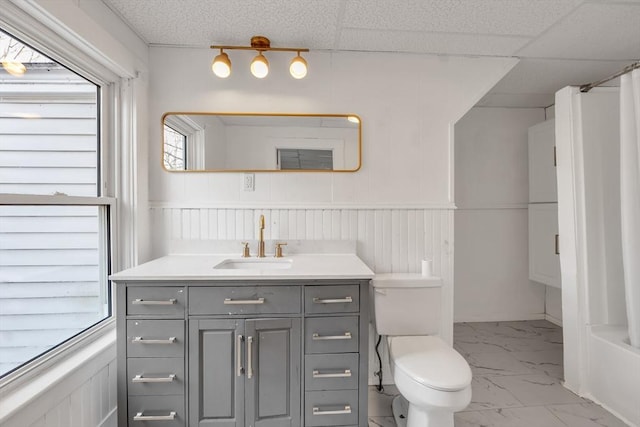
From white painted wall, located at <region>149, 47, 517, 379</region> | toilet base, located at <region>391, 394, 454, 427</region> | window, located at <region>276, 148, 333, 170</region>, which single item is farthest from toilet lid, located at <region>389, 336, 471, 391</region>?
window, located at <region>276, 148, 333, 170</region>

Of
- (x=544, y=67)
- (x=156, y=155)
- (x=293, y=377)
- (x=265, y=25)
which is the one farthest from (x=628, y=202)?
(x=156, y=155)

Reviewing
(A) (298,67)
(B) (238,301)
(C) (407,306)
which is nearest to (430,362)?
(C) (407,306)

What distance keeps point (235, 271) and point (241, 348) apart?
35cm

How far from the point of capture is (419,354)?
146cm

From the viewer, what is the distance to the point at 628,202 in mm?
1581

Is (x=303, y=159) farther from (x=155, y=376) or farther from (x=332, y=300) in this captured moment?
(x=155, y=376)

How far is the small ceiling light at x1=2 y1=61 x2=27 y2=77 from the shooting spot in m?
1.10

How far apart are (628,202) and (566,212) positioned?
32 centimetres

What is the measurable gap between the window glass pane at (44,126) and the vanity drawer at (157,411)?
3.41 ft

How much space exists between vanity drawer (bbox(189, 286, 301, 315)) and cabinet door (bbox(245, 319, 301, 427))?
0.06m

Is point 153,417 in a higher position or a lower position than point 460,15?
lower

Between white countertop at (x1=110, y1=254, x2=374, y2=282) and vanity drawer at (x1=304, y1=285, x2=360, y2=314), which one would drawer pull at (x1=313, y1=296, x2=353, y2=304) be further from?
white countertop at (x1=110, y1=254, x2=374, y2=282)

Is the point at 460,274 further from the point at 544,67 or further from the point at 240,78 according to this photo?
the point at 240,78

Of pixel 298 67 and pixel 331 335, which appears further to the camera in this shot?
pixel 298 67
